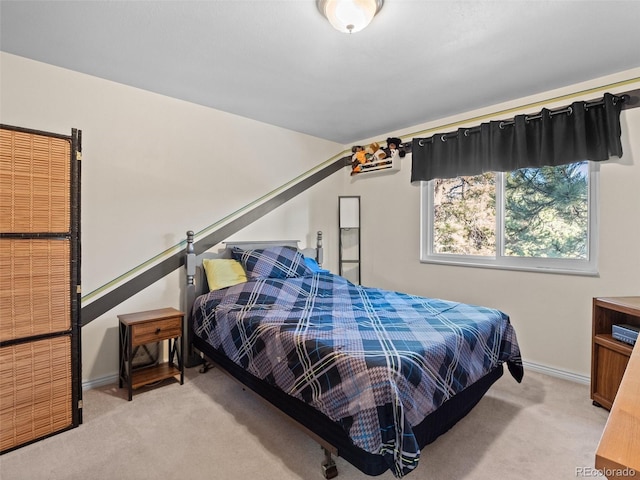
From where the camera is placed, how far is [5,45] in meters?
2.14

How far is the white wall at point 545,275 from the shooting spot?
248 centimetres

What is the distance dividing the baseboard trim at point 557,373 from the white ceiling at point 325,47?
237 centimetres

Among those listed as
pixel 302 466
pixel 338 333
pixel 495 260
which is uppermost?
pixel 495 260

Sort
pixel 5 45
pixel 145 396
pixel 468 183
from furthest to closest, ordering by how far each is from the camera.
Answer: pixel 468 183 < pixel 145 396 < pixel 5 45

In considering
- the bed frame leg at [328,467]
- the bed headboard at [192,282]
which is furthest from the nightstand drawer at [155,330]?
the bed frame leg at [328,467]

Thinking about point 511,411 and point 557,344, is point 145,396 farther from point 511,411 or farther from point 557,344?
point 557,344

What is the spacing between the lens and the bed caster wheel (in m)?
1.63

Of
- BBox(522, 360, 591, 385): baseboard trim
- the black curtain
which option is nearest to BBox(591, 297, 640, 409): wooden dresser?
BBox(522, 360, 591, 385): baseboard trim

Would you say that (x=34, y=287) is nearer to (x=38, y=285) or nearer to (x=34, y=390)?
(x=38, y=285)

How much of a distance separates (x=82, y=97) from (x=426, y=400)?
3.11m

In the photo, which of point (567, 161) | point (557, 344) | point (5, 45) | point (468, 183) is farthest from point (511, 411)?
point (5, 45)

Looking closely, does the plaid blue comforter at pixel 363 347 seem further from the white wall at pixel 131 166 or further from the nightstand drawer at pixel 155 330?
the white wall at pixel 131 166

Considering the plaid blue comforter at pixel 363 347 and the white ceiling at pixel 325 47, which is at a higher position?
the white ceiling at pixel 325 47

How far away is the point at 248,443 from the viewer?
192 centimetres
